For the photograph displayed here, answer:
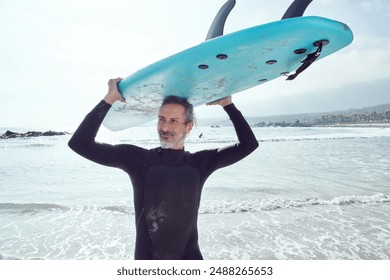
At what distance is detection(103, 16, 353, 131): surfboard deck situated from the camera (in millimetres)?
1604

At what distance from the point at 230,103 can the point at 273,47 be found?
0.57m

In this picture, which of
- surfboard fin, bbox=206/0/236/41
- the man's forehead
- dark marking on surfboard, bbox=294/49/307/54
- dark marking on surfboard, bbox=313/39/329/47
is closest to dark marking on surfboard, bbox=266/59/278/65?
dark marking on surfboard, bbox=294/49/307/54

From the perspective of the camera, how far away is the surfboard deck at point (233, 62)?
1.60 meters

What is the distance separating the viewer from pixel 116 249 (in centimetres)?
442

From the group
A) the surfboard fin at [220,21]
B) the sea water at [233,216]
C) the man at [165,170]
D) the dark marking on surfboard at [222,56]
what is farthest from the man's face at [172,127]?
the sea water at [233,216]

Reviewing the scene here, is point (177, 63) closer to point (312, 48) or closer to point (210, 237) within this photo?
point (312, 48)

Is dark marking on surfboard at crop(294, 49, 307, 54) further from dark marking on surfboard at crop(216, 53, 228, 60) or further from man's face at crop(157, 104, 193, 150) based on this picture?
man's face at crop(157, 104, 193, 150)

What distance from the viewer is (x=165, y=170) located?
1820 millimetres

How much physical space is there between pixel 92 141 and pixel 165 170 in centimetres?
49

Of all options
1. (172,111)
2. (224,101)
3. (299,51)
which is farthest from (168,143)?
(299,51)

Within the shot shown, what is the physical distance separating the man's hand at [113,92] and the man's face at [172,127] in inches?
12.2
